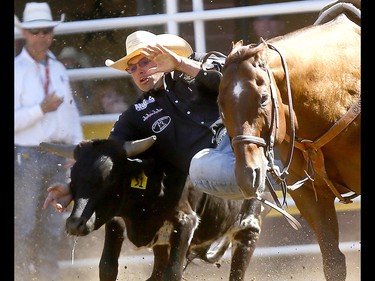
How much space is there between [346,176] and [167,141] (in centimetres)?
110

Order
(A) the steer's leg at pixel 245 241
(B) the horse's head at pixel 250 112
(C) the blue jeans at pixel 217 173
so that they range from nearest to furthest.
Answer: (B) the horse's head at pixel 250 112 < (C) the blue jeans at pixel 217 173 < (A) the steer's leg at pixel 245 241

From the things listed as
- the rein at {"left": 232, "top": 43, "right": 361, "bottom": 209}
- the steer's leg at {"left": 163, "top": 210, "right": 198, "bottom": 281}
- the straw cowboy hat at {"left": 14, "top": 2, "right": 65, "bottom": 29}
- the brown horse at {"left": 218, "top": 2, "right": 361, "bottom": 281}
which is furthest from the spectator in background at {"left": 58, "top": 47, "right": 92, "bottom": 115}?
the rein at {"left": 232, "top": 43, "right": 361, "bottom": 209}

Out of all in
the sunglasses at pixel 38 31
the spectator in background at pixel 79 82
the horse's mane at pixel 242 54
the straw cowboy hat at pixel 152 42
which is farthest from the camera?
the spectator in background at pixel 79 82

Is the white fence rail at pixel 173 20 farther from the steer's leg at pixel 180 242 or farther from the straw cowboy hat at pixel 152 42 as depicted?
the steer's leg at pixel 180 242

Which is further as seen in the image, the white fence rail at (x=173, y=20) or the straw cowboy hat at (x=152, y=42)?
the white fence rail at (x=173, y=20)

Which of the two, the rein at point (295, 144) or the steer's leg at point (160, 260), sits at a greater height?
the rein at point (295, 144)

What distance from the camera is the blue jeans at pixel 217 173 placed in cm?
440

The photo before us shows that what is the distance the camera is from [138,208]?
18.2ft

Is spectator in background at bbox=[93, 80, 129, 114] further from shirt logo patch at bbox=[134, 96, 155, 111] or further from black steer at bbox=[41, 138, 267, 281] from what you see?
shirt logo patch at bbox=[134, 96, 155, 111]

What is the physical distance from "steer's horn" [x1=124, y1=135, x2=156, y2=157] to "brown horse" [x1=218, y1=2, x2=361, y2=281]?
0.78m

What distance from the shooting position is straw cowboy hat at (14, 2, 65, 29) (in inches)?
291

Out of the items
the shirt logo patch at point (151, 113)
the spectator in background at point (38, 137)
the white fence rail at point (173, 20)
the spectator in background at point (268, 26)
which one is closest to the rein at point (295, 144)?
the shirt logo patch at point (151, 113)

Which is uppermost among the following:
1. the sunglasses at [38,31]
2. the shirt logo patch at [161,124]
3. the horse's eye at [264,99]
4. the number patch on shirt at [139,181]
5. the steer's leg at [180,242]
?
the horse's eye at [264,99]
